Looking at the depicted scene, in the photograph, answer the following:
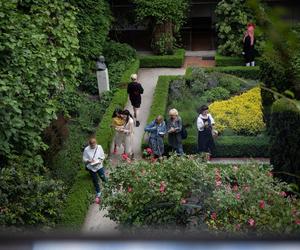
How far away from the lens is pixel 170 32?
17.3 metres

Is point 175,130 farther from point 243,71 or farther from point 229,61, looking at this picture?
point 229,61

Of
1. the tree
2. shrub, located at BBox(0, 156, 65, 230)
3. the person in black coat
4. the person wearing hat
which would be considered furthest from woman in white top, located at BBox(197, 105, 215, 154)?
the tree

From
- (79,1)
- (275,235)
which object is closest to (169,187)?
(275,235)

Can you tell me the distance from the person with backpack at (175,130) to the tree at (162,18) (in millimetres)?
7122

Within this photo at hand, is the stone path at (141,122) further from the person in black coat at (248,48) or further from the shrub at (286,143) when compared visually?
the shrub at (286,143)

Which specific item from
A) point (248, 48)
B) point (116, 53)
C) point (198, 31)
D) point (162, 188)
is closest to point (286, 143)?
point (162, 188)

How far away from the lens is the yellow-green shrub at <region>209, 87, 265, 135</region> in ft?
38.2

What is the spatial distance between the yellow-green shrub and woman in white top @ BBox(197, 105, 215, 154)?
1.09m

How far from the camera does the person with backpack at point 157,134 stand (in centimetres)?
1023

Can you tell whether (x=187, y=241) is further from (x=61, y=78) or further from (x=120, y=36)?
(x=120, y=36)

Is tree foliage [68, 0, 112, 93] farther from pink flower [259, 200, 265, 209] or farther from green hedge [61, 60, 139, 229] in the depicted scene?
pink flower [259, 200, 265, 209]

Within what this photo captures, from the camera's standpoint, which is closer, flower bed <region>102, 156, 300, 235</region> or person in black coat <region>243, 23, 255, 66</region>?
flower bed <region>102, 156, 300, 235</region>

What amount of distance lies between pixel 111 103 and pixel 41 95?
5.41 m

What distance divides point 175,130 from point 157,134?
0.37 meters
